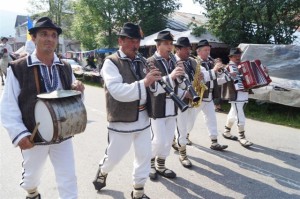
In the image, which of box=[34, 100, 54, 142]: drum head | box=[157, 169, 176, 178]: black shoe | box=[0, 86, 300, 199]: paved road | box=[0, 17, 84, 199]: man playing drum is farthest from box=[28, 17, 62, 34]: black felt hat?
box=[157, 169, 176, 178]: black shoe

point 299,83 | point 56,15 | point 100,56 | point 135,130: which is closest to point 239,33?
point 299,83

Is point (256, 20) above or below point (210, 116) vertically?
above

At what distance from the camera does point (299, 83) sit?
28.8 feet

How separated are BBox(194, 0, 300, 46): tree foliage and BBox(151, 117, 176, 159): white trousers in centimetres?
746

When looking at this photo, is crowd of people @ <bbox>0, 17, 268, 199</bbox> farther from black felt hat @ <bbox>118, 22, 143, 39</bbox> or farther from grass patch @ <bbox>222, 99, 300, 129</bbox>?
grass patch @ <bbox>222, 99, 300, 129</bbox>

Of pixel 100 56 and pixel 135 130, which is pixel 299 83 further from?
pixel 100 56

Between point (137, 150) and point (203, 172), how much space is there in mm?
1588

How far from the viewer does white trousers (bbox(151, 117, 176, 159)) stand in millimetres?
4500

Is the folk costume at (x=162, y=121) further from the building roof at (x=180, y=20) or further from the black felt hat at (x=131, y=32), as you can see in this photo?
the building roof at (x=180, y=20)

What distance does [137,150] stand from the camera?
12.3 ft

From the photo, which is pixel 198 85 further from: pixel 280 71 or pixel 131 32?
pixel 280 71

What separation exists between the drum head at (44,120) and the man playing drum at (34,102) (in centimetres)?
8

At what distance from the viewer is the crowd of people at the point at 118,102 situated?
2.96 meters

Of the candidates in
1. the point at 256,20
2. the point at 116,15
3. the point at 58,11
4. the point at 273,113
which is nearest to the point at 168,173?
the point at 273,113
